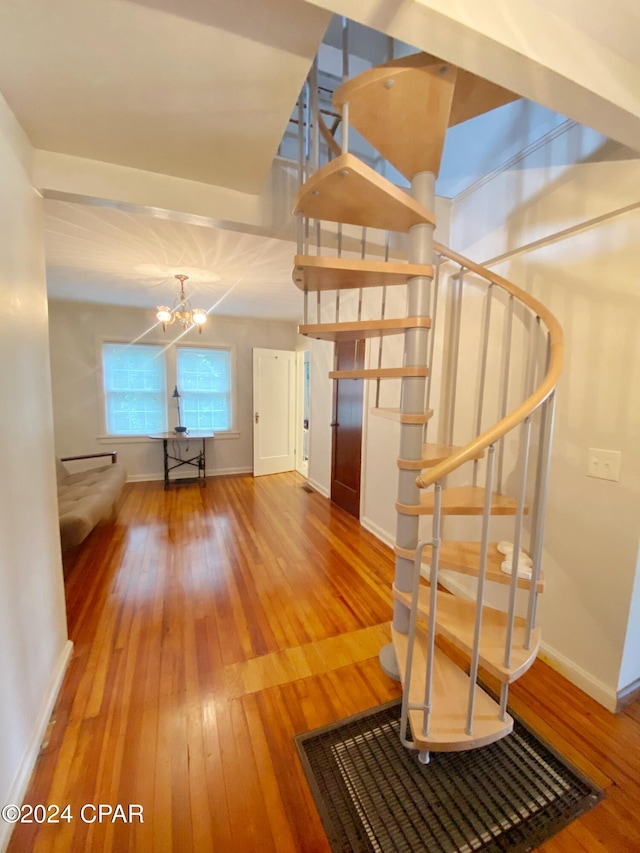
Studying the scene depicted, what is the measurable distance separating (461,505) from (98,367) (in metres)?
5.06

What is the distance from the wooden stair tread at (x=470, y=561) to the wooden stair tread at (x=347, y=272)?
1.19m

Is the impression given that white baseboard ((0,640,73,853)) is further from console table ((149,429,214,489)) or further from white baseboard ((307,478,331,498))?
console table ((149,429,214,489))

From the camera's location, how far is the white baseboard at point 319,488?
4438mm

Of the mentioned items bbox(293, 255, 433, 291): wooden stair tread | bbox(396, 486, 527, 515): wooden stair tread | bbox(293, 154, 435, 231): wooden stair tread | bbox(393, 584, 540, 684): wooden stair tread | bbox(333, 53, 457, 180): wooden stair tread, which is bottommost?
bbox(393, 584, 540, 684): wooden stair tread

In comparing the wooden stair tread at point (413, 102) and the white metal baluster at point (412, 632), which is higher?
the wooden stair tread at point (413, 102)

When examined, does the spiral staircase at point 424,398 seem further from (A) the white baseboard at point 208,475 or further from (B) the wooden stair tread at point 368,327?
(A) the white baseboard at point 208,475

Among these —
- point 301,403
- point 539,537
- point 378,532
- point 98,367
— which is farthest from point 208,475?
point 539,537

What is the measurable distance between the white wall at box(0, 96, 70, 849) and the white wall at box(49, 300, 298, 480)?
3.52m

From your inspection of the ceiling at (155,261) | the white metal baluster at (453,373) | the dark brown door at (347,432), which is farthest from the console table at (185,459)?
the white metal baluster at (453,373)

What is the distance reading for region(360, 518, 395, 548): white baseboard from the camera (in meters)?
3.10

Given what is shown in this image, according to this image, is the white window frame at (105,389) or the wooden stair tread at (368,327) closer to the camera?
the wooden stair tread at (368,327)

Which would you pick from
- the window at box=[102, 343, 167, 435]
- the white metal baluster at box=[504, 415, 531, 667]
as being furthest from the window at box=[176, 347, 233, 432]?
the white metal baluster at box=[504, 415, 531, 667]

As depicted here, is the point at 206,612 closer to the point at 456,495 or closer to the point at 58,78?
the point at 456,495

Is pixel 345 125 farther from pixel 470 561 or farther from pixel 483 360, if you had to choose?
pixel 470 561
